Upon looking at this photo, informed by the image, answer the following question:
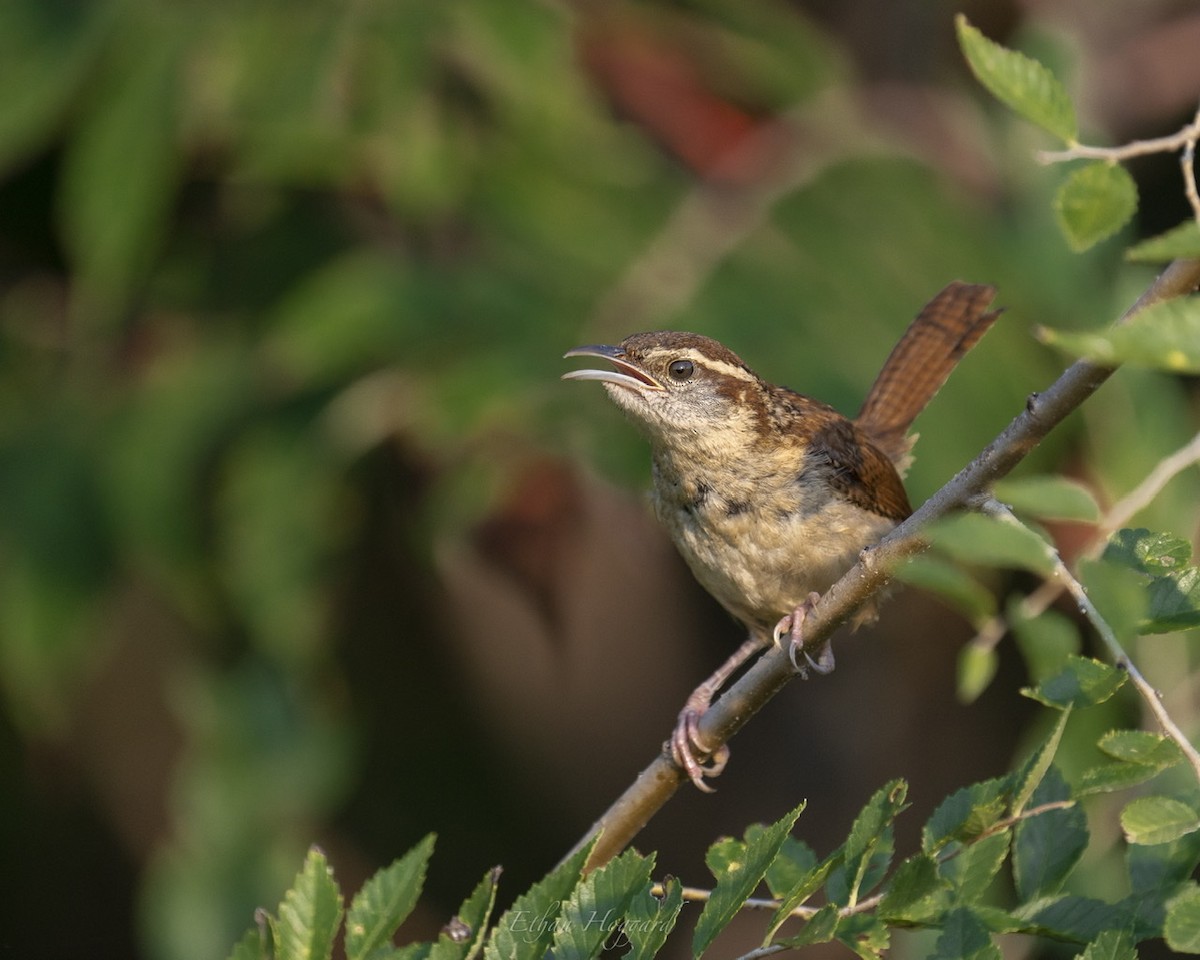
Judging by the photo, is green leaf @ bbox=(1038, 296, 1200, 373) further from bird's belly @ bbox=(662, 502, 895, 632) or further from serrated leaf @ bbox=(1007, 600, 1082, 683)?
bird's belly @ bbox=(662, 502, 895, 632)

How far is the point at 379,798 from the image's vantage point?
5.75 metres

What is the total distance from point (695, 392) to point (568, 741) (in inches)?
91.9

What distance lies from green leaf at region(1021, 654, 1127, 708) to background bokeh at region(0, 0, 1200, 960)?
1620mm

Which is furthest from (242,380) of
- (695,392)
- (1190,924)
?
(1190,924)

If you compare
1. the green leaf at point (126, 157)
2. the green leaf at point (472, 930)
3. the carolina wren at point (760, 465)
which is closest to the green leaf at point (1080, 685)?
the green leaf at point (472, 930)

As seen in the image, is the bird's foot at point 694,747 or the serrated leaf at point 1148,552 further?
the bird's foot at point 694,747

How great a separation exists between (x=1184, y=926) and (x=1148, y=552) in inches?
14.4

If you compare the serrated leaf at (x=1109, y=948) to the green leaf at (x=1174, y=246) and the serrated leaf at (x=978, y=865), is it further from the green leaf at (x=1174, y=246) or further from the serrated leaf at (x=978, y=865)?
the green leaf at (x=1174, y=246)

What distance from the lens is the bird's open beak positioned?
3.13 m

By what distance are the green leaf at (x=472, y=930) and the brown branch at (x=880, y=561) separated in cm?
11

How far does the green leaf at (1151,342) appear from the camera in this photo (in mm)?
1117

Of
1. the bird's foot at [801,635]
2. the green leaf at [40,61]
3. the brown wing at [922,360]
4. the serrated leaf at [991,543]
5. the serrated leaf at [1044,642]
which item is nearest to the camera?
the serrated leaf at [991,543]

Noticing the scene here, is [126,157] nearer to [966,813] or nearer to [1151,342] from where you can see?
[966,813]

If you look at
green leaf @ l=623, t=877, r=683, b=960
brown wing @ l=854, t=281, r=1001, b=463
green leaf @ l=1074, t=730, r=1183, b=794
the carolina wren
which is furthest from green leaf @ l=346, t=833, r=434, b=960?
brown wing @ l=854, t=281, r=1001, b=463
